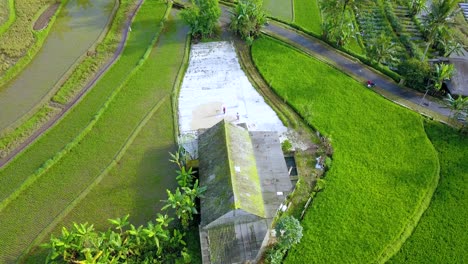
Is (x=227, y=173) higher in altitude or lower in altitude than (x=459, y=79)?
lower

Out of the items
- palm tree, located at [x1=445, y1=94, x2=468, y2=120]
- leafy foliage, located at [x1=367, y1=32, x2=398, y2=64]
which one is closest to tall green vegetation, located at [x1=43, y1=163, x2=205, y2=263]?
palm tree, located at [x1=445, y1=94, x2=468, y2=120]

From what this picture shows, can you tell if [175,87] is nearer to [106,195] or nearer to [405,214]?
[106,195]

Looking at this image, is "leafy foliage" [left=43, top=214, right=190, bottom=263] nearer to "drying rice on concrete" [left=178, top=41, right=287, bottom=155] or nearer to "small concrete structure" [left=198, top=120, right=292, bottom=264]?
"small concrete structure" [left=198, top=120, right=292, bottom=264]

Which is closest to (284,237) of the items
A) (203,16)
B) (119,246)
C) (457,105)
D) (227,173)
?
(227,173)

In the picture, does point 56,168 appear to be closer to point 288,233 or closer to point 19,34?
point 288,233

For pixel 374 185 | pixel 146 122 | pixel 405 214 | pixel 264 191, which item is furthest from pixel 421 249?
pixel 146 122

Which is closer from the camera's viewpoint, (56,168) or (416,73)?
(56,168)
